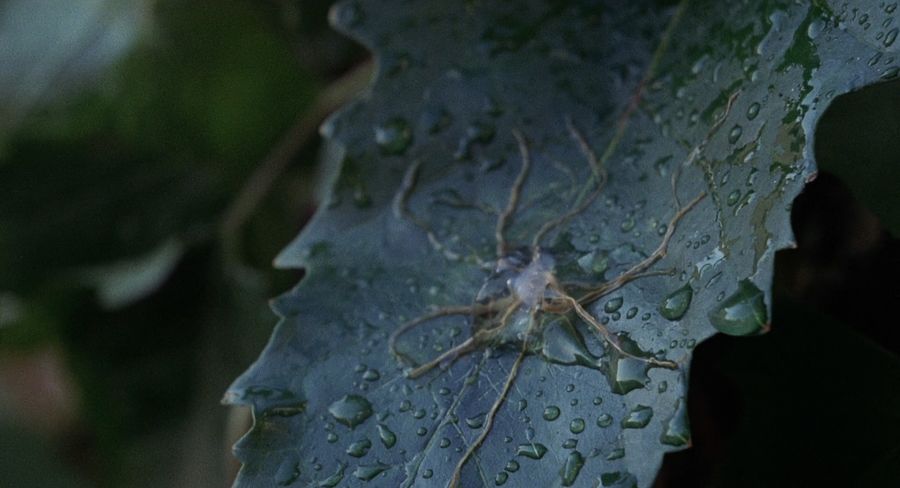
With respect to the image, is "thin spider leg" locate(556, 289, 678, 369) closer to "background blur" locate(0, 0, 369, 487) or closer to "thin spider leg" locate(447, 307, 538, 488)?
"thin spider leg" locate(447, 307, 538, 488)

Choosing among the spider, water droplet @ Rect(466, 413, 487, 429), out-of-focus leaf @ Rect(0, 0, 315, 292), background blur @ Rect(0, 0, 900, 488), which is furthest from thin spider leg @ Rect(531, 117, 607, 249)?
out-of-focus leaf @ Rect(0, 0, 315, 292)

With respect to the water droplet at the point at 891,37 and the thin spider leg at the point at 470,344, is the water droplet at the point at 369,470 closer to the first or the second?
the thin spider leg at the point at 470,344

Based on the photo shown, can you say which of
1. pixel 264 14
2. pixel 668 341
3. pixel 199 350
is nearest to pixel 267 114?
pixel 264 14

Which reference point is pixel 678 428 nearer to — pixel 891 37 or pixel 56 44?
pixel 891 37

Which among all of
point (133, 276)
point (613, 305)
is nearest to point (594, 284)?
point (613, 305)

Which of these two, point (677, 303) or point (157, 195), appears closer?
point (677, 303)

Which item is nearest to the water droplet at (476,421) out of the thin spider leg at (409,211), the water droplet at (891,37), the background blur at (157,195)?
the thin spider leg at (409,211)
